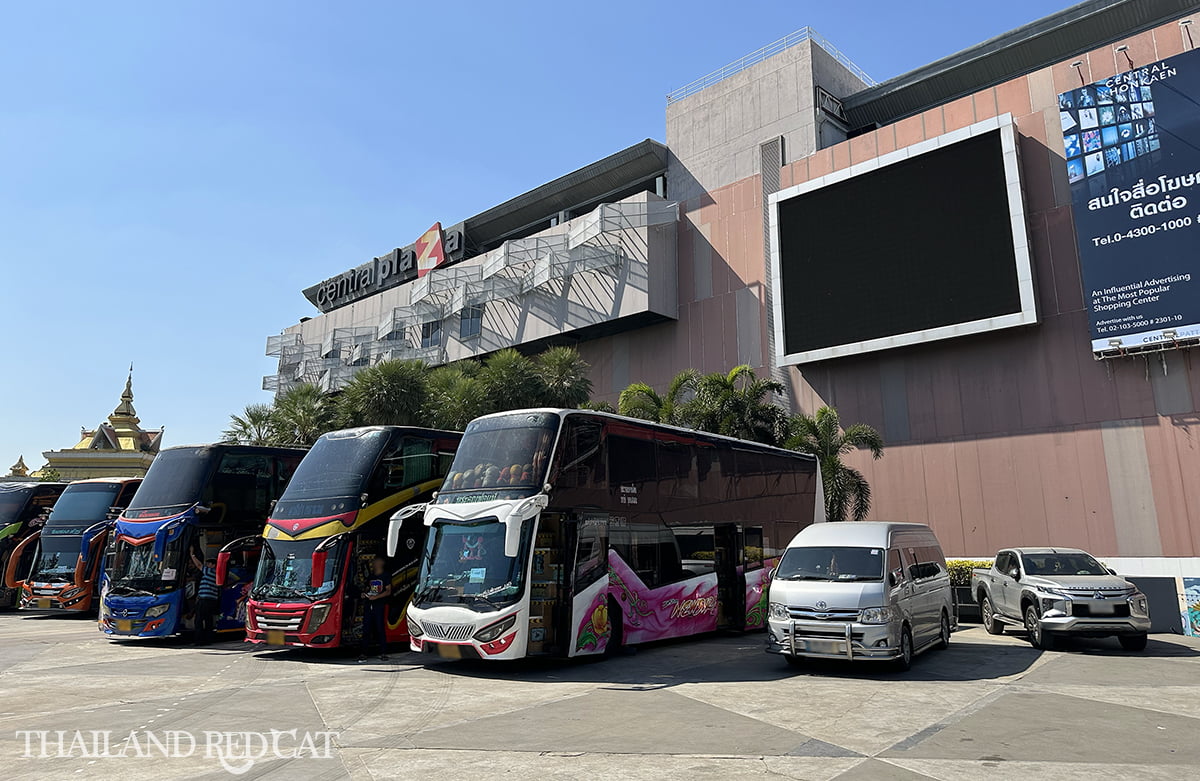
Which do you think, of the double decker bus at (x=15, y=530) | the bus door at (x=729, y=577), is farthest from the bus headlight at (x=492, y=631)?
the double decker bus at (x=15, y=530)

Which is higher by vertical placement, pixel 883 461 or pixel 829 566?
pixel 883 461

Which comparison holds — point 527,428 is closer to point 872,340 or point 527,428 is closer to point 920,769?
point 920,769

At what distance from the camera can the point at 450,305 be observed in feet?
147

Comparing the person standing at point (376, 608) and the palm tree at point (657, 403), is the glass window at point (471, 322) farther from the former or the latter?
the person standing at point (376, 608)

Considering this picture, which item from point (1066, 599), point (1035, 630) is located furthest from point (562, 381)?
point (1066, 599)

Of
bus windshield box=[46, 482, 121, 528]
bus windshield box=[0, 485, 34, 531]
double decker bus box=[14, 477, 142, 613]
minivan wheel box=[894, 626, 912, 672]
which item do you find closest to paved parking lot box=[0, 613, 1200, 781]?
minivan wheel box=[894, 626, 912, 672]

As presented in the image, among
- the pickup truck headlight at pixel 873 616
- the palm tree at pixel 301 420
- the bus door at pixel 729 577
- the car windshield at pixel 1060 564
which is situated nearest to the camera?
the pickup truck headlight at pixel 873 616

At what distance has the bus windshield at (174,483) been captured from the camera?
58.9ft

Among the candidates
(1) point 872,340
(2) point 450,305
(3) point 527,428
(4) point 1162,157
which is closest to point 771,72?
(1) point 872,340

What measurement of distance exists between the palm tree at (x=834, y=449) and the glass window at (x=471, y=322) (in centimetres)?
2195

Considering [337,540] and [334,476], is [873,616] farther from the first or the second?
[334,476]

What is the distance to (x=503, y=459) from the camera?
13305 millimetres

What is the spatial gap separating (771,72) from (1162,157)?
1616cm

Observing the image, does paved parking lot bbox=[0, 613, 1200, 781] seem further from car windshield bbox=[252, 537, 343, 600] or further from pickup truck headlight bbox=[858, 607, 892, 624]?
car windshield bbox=[252, 537, 343, 600]
